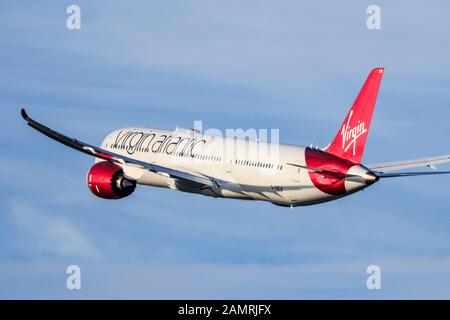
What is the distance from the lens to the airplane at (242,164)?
106 m

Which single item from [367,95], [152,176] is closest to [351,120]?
[367,95]

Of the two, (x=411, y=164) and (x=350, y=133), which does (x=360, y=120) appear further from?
(x=411, y=164)

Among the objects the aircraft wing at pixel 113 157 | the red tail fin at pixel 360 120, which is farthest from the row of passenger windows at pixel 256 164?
the red tail fin at pixel 360 120

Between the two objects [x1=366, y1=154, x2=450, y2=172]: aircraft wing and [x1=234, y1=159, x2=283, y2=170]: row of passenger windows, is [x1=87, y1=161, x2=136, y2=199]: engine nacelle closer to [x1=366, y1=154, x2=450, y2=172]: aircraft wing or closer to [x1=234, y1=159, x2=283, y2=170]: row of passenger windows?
[x1=234, y1=159, x2=283, y2=170]: row of passenger windows

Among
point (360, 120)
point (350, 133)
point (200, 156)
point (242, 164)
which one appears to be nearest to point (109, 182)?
point (200, 156)

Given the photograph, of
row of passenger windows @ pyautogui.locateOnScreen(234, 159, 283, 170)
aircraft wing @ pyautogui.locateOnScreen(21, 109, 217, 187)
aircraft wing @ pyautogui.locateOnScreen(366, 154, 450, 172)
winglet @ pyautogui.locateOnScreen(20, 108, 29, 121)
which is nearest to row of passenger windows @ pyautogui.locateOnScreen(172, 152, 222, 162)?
aircraft wing @ pyautogui.locateOnScreen(21, 109, 217, 187)

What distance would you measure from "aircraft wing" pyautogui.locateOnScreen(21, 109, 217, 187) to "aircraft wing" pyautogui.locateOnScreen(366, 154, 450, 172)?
12.3m

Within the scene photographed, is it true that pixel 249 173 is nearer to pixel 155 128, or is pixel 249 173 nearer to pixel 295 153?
pixel 295 153

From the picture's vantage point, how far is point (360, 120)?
106312 mm

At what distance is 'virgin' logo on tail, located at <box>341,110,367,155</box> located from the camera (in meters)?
106

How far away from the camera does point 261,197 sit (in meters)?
112

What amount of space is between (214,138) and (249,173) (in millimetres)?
5859

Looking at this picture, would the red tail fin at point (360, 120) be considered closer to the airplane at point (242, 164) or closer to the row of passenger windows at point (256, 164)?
the airplane at point (242, 164)

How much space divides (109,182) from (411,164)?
23.7 meters
